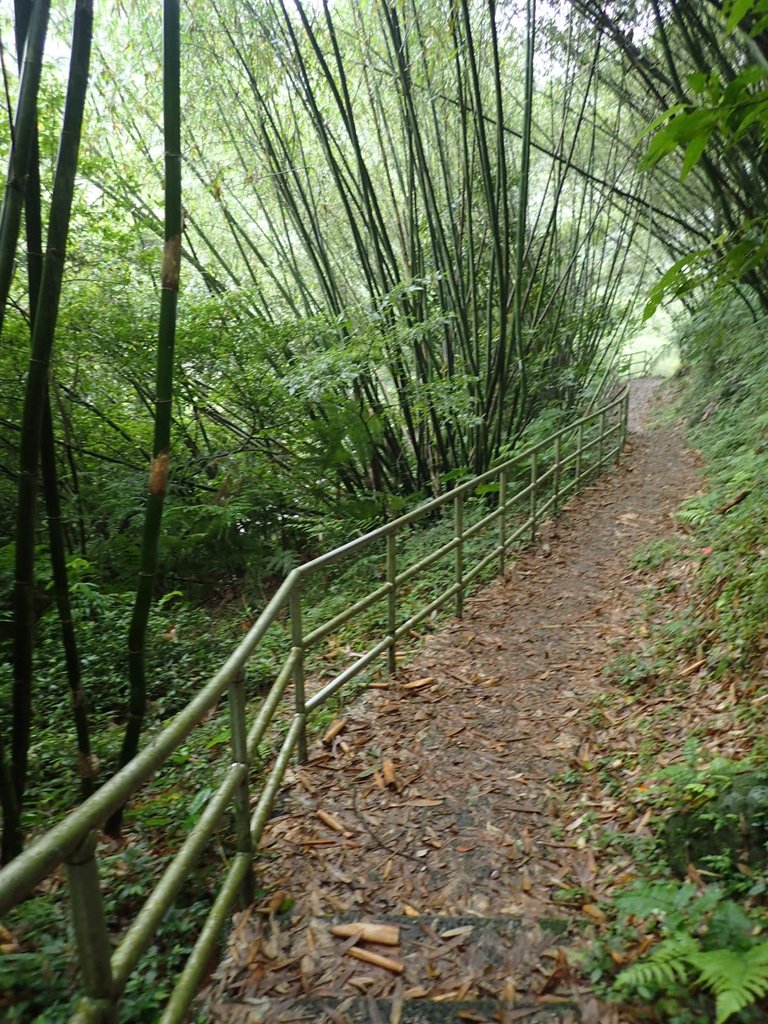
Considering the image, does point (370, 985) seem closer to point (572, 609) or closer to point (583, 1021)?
point (583, 1021)

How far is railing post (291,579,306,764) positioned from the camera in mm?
A: 2768

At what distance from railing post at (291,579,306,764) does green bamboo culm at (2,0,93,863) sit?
39.5 inches

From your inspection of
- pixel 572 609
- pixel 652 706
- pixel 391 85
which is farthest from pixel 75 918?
pixel 391 85

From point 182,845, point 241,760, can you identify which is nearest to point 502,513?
point 241,760

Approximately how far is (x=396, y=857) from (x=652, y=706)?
1555mm

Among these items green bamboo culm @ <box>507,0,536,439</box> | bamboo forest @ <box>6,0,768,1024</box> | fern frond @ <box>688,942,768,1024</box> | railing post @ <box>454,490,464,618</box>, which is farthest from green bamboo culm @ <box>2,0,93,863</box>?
green bamboo culm @ <box>507,0,536,439</box>

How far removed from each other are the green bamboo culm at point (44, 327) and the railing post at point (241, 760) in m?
0.79

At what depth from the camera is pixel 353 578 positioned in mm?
6312

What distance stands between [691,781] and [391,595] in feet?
5.95

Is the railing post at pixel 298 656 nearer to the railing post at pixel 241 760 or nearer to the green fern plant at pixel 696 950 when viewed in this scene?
the railing post at pixel 241 760

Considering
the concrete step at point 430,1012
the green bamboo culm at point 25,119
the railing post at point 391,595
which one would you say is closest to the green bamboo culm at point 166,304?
the green bamboo culm at point 25,119

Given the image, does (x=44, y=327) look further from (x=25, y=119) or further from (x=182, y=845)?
(x=182, y=845)

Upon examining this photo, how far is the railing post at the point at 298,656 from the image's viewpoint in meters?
2.77

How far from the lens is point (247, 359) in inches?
238
